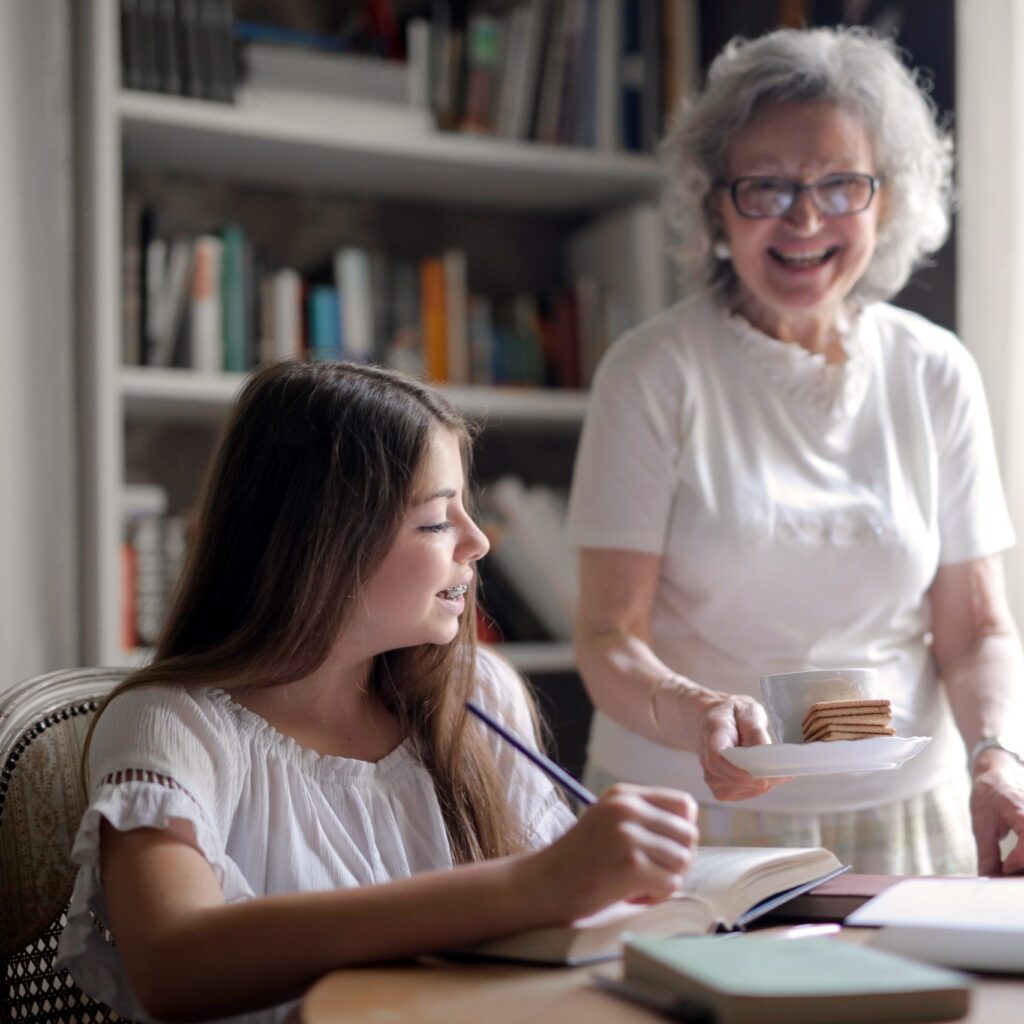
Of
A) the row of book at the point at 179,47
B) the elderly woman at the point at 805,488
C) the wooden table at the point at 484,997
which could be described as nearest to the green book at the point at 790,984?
the wooden table at the point at 484,997

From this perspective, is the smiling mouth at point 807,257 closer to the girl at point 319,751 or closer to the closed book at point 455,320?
the girl at point 319,751

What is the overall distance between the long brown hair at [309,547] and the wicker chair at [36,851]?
157mm

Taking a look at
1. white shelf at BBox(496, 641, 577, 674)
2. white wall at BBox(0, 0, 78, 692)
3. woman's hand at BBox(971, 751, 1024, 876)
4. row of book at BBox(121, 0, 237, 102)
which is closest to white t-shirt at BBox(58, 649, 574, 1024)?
woman's hand at BBox(971, 751, 1024, 876)

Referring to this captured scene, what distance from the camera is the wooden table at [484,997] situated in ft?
2.50

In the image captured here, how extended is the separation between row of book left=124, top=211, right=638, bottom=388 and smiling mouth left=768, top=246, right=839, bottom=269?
931 mm

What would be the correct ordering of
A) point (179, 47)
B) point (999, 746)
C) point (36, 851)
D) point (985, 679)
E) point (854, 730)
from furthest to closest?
1. point (179, 47)
2. point (985, 679)
3. point (999, 746)
4. point (36, 851)
5. point (854, 730)

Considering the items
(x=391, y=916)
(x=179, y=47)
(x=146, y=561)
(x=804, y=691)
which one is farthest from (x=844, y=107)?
(x=146, y=561)

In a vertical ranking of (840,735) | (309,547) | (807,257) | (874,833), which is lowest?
(874,833)

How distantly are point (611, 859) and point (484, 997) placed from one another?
0.11 m

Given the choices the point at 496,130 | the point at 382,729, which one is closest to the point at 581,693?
the point at 496,130

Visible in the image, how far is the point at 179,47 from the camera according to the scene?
2.40m

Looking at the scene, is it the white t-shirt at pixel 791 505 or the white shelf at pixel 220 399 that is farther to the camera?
the white shelf at pixel 220 399

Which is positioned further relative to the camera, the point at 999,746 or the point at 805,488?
the point at 805,488

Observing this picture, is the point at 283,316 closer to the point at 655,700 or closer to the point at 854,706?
the point at 655,700
